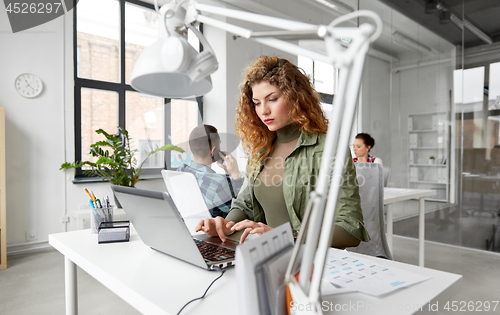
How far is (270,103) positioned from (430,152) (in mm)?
3454

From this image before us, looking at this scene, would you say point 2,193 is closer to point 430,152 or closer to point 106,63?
point 106,63

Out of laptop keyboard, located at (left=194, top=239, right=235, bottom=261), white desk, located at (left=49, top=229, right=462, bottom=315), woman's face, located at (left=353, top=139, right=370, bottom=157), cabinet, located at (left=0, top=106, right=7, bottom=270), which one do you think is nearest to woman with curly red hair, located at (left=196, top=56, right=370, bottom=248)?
laptop keyboard, located at (left=194, top=239, right=235, bottom=261)

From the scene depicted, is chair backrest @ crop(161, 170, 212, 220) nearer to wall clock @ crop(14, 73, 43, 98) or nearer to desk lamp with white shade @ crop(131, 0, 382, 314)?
desk lamp with white shade @ crop(131, 0, 382, 314)

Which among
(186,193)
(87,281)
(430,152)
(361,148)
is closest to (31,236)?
(87,281)

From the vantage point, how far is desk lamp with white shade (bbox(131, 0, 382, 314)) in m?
0.44

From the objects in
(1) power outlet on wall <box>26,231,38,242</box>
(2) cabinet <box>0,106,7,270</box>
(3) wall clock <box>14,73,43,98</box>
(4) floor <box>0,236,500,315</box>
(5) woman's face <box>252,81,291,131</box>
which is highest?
(3) wall clock <box>14,73,43,98</box>

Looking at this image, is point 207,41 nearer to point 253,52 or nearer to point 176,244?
point 176,244

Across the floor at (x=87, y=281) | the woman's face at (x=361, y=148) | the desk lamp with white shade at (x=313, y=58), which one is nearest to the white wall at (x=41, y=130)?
the floor at (x=87, y=281)

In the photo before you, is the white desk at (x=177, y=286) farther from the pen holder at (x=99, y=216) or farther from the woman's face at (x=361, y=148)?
the woman's face at (x=361, y=148)

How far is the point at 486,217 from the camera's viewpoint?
3500 mm

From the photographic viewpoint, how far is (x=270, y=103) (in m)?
1.21

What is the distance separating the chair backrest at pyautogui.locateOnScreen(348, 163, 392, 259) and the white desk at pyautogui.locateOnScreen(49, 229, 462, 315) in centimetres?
77

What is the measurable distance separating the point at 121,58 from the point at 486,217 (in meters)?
4.70

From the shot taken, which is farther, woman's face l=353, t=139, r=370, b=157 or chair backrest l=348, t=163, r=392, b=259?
woman's face l=353, t=139, r=370, b=157
